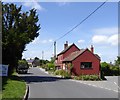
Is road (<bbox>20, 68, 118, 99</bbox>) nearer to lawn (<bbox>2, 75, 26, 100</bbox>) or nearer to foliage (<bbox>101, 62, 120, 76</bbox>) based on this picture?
lawn (<bbox>2, 75, 26, 100</bbox>)

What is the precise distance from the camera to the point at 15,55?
43125 mm

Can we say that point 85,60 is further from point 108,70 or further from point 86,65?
point 108,70

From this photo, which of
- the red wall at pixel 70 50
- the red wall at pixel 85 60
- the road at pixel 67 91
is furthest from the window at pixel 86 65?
the road at pixel 67 91

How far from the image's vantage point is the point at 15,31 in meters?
42.1

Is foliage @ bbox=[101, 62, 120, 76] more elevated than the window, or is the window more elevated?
the window

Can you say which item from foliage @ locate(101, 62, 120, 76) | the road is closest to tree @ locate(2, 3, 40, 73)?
the road

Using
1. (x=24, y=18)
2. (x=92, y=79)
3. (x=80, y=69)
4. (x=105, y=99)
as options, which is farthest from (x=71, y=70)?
(x=105, y=99)

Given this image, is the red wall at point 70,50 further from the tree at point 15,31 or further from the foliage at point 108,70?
the tree at point 15,31

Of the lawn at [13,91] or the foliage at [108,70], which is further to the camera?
the foliage at [108,70]

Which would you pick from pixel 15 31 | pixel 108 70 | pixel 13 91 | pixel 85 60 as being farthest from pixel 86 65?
pixel 13 91

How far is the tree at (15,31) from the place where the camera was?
4066cm

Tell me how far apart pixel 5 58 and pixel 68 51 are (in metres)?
33.4

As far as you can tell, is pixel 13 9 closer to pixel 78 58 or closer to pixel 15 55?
pixel 15 55

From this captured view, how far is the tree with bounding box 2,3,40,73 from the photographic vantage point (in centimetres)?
4066
